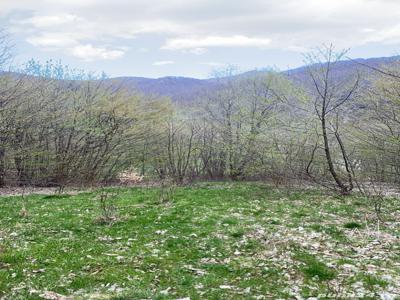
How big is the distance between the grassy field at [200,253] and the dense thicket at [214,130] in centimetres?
721

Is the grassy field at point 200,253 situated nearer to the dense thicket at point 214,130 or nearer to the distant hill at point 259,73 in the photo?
the distant hill at point 259,73

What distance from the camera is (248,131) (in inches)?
1262

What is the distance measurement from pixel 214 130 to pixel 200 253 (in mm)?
27055

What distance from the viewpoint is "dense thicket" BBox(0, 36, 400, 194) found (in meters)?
22.0

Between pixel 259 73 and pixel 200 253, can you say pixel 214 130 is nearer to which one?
pixel 259 73

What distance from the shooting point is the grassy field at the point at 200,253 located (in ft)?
24.0

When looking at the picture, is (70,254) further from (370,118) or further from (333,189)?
(370,118)

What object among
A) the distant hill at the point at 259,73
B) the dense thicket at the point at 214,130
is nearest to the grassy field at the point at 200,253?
the distant hill at the point at 259,73

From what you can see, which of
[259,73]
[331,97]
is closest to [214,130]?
[259,73]

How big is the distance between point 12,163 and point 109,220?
19.2 m

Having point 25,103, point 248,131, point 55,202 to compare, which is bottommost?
point 55,202

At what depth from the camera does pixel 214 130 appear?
3641cm

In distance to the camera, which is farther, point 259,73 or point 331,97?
point 259,73

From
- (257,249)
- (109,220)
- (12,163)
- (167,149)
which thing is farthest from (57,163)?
(257,249)
